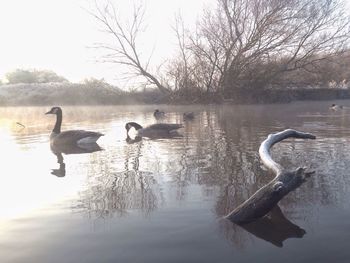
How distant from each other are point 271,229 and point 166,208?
4.88 feet

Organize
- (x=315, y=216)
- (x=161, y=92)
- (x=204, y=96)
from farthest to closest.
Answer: (x=161, y=92), (x=204, y=96), (x=315, y=216)

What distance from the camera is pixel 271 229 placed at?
15.4 ft

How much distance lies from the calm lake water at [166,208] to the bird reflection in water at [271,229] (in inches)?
0.4

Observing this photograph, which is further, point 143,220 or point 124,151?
point 124,151

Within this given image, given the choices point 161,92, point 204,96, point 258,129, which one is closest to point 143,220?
point 258,129

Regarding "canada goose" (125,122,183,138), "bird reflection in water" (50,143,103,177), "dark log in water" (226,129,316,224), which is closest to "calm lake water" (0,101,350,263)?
"dark log in water" (226,129,316,224)

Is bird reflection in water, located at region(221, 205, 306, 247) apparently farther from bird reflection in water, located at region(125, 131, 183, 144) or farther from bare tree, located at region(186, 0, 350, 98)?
bare tree, located at region(186, 0, 350, 98)

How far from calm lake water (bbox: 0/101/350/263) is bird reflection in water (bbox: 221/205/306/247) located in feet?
0.04

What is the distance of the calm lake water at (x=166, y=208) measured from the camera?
4.24 metres

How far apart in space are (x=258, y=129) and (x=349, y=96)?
34093 mm

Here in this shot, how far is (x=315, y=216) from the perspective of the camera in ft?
16.9

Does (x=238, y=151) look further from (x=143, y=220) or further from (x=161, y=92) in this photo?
(x=161, y=92)

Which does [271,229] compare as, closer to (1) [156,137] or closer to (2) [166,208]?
(2) [166,208]

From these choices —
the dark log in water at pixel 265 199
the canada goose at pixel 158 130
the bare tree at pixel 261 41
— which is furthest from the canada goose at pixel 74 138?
the bare tree at pixel 261 41
